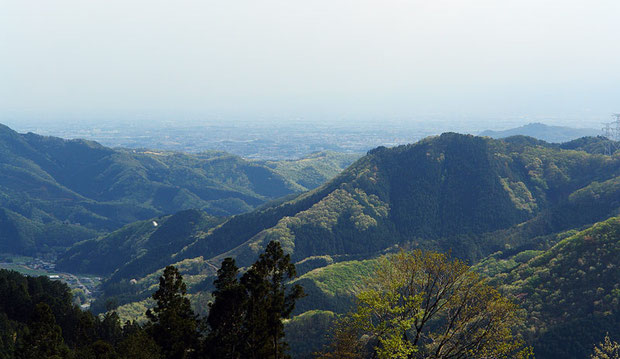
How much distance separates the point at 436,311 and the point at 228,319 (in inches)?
997

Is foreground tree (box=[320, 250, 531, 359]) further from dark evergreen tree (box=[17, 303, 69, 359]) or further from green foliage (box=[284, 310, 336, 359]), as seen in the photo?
green foliage (box=[284, 310, 336, 359])

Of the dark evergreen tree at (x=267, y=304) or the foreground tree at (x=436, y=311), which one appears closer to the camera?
the foreground tree at (x=436, y=311)

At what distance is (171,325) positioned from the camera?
56.0 meters

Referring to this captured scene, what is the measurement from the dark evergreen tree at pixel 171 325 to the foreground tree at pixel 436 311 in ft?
80.7

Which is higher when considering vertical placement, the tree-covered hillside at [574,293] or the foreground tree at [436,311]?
the foreground tree at [436,311]

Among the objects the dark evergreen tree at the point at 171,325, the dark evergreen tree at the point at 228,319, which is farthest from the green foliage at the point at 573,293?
the dark evergreen tree at the point at 171,325

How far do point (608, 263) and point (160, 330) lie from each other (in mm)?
157118

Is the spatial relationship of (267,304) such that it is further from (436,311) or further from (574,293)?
(574,293)

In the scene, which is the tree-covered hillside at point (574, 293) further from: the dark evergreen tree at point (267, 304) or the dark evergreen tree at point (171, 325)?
the dark evergreen tree at point (171, 325)

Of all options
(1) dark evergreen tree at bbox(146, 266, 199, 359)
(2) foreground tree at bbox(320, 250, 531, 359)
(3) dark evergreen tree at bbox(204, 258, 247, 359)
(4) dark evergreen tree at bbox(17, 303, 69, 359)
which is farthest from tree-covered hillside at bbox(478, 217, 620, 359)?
(4) dark evergreen tree at bbox(17, 303, 69, 359)

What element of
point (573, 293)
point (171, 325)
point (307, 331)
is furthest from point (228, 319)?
point (573, 293)

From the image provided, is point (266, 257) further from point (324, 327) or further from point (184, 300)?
point (324, 327)

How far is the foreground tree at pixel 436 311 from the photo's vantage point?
39.4 meters

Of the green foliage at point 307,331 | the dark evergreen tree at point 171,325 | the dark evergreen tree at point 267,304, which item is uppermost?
the dark evergreen tree at point 267,304
